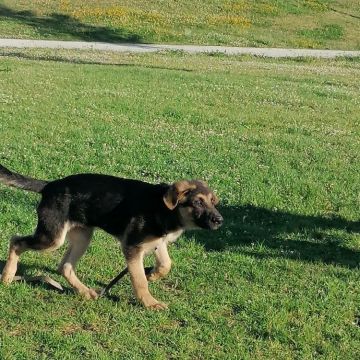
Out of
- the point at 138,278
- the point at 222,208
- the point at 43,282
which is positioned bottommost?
the point at 222,208

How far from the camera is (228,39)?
34.0 m

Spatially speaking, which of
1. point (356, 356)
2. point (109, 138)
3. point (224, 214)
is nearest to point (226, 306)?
point (356, 356)

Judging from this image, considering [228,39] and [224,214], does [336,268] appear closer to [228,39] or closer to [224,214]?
[224,214]

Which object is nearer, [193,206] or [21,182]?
[193,206]

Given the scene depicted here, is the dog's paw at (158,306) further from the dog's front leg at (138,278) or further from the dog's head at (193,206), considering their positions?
the dog's head at (193,206)

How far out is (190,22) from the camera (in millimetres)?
36781

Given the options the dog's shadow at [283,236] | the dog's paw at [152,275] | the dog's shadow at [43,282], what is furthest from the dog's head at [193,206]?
the dog's shadow at [283,236]

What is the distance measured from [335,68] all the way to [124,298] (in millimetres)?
21853

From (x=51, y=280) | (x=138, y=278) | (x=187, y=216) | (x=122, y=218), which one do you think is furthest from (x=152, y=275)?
(x=51, y=280)

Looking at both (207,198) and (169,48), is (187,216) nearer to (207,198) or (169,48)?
(207,198)

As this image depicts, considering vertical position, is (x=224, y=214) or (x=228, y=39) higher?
(x=224, y=214)

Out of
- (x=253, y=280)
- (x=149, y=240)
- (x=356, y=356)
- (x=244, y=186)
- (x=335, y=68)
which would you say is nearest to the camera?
(x=356, y=356)

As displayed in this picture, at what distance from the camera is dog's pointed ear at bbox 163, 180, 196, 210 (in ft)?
18.1

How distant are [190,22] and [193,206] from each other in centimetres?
3230
